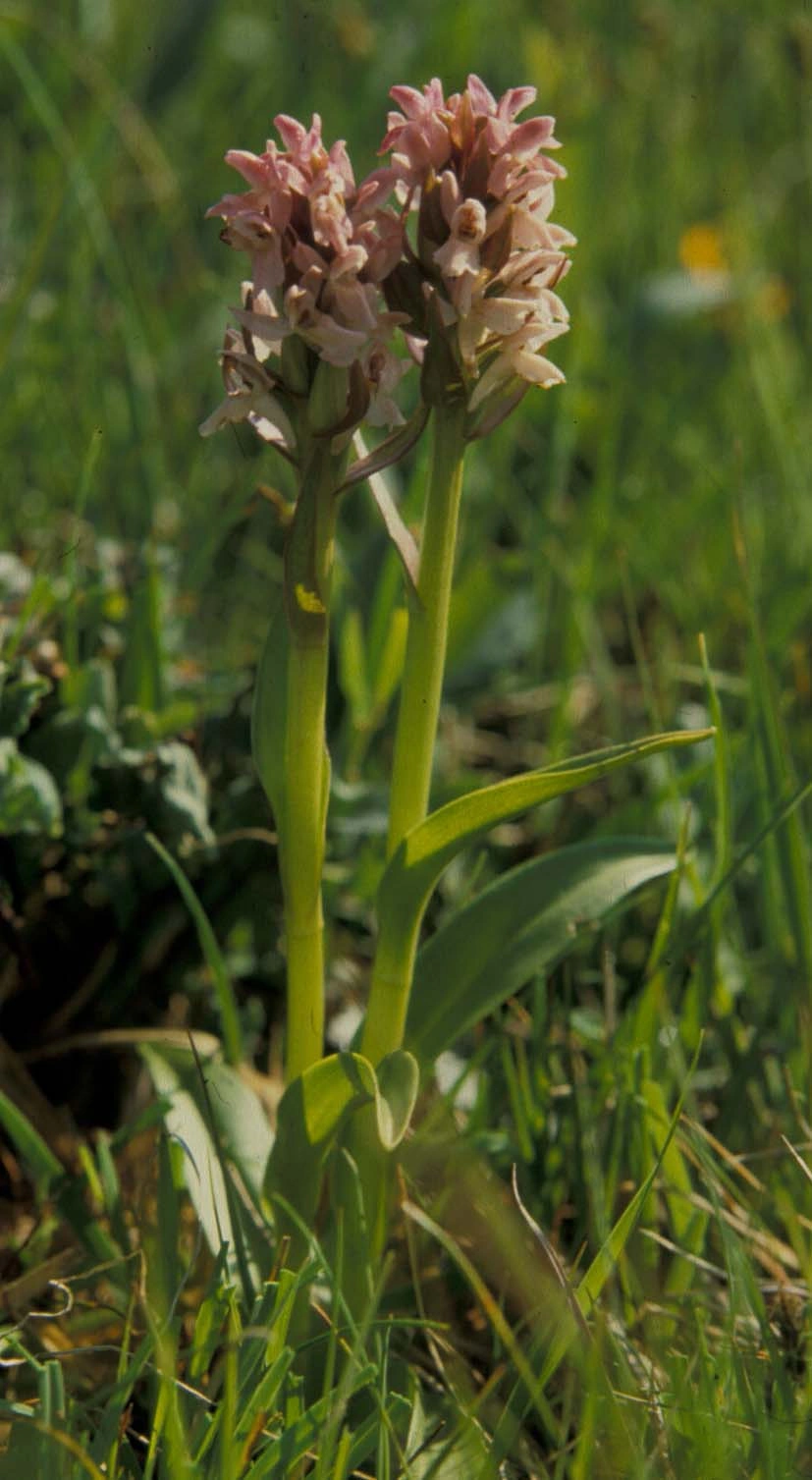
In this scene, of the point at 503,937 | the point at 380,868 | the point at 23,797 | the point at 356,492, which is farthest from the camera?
the point at 356,492

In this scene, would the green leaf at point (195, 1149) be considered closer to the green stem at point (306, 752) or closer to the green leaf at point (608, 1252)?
the green stem at point (306, 752)

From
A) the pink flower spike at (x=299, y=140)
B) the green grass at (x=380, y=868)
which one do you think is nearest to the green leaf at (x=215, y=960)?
the green grass at (x=380, y=868)

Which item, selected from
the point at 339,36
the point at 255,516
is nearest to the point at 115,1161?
the point at 255,516

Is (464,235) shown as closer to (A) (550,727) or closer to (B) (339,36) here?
(A) (550,727)

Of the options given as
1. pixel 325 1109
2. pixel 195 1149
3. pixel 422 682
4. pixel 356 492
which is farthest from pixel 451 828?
pixel 356 492

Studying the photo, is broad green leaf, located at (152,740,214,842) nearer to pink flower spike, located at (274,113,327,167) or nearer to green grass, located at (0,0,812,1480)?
green grass, located at (0,0,812,1480)

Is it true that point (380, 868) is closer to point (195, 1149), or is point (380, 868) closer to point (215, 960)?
point (215, 960)
